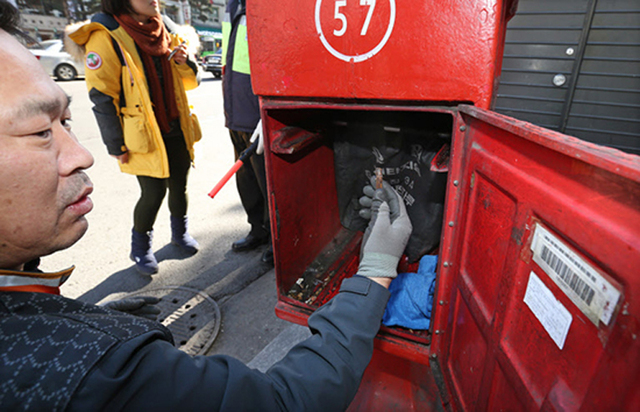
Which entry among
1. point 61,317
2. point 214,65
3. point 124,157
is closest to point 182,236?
point 124,157

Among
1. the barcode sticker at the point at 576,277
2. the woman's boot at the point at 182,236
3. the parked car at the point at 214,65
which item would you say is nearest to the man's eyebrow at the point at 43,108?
the barcode sticker at the point at 576,277

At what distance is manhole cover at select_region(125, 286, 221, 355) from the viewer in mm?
2027

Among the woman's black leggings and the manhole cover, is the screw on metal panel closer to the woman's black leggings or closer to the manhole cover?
the woman's black leggings

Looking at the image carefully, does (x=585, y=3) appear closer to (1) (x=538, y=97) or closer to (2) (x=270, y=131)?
(1) (x=538, y=97)

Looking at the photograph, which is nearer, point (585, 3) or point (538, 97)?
point (585, 3)

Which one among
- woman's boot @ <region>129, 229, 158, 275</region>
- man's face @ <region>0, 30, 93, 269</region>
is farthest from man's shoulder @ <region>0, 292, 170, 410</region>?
woman's boot @ <region>129, 229, 158, 275</region>

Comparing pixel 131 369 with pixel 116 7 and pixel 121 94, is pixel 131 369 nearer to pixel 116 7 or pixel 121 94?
pixel 121 94

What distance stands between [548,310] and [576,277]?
12cm

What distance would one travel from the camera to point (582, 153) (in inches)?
21.0

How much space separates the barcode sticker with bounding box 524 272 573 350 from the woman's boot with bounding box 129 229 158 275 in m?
2.51

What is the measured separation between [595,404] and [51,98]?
1179 millimetres

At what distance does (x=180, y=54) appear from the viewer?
2424 mm

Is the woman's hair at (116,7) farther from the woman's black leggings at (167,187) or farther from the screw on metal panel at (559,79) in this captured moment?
the screw on metal panel at (559,79)

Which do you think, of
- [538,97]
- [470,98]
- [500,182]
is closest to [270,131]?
[470,98]
